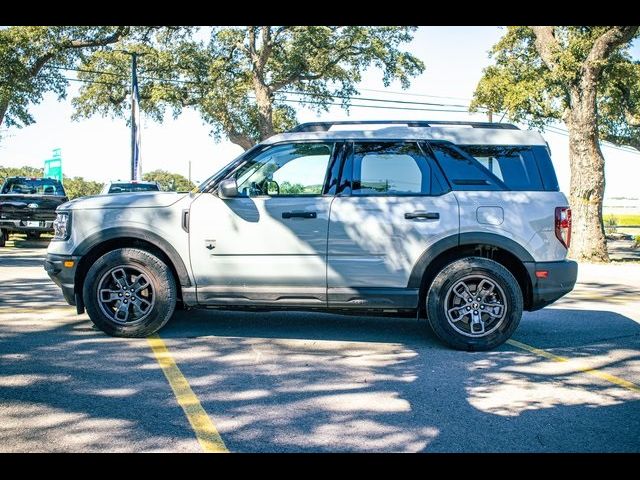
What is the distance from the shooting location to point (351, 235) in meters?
6.22

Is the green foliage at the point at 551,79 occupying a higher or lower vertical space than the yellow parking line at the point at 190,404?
higher

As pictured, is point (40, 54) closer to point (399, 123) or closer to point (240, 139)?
point (240, 139)

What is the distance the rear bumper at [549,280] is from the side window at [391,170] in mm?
1202

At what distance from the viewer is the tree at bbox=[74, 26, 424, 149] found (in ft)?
104

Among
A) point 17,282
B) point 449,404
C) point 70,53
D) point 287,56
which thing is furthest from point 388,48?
point 449,404

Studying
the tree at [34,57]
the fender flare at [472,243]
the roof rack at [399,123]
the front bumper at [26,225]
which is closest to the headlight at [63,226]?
the roof rack at [399,123]

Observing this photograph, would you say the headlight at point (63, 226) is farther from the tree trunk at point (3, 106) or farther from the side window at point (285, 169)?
the tree trunk at point (3, 106)

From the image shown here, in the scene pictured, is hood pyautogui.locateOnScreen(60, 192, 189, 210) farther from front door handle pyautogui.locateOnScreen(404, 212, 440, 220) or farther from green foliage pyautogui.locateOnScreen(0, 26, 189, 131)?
green foliage pyautogui.locateOnScreen(0, 26, 189, 131)

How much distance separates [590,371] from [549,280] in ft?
3.17

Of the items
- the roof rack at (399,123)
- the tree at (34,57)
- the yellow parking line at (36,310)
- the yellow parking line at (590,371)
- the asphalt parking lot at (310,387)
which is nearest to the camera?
the asphalt parking lot at (310,387)

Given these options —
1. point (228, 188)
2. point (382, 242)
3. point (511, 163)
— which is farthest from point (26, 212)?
point (511, 163)

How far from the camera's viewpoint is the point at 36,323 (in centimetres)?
712

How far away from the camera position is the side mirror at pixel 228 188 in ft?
20.2

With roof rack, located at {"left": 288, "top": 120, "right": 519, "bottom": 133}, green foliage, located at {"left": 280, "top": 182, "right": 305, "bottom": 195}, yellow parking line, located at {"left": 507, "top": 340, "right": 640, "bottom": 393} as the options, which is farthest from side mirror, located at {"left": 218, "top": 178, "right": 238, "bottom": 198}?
yellow parking line, located at {"left": 507, "top": 340, "right": 640, "bottom": 393}
